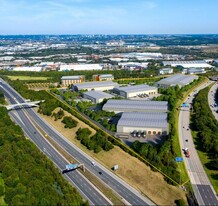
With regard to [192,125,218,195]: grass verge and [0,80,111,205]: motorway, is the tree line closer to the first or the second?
[192,125,218,195]: grass verge

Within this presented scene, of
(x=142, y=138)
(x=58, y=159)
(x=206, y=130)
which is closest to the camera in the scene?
(x=58, y=159)

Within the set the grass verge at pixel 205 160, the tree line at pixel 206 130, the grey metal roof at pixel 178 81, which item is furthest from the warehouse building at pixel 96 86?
the grass verge at pixel 205 160

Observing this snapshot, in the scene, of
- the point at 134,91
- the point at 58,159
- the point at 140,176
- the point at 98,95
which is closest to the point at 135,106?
the point at 98,95

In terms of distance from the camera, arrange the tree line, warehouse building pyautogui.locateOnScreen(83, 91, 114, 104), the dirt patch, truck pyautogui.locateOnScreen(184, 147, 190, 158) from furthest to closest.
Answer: warehouse building pyautogui.locateOnScreen(83, 91, 114, 104) → truck pyautogui.locateOnScreen(184, 147, 190, 158) → the tree line → the dirt patch

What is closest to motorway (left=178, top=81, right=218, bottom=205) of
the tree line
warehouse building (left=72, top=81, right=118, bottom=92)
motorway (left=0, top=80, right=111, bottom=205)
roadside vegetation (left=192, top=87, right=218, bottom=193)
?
roadside vegetation (left=192, top=87, right=218, bottom=193)

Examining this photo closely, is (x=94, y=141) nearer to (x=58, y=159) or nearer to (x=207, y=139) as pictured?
(x=58, y=159)

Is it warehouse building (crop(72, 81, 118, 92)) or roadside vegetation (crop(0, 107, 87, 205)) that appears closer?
roadside vegetation (crop(0, 107, 87, 205))

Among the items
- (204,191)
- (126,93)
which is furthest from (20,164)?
(126,93)
